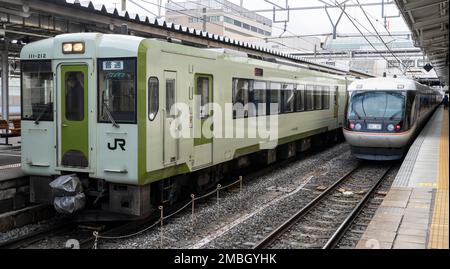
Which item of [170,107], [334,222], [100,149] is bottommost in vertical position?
[334,222]

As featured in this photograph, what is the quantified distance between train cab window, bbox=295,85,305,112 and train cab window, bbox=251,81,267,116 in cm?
284

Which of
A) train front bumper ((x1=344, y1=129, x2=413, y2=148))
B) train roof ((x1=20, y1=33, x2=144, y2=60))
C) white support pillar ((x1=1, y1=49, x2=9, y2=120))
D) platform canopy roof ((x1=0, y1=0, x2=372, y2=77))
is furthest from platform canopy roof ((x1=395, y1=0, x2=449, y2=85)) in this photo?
white support pillar ((x1=1, y1=49, x2=9, y2=120))

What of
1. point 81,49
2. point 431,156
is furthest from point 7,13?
point 431,156

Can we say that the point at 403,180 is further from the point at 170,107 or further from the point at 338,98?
the point at 338,98

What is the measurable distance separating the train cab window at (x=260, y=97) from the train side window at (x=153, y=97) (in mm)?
4260

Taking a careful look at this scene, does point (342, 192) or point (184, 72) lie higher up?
point (184, 72)

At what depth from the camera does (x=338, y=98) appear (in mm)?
21266

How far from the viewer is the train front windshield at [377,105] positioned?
1443 centimetres

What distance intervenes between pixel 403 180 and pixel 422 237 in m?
4.25

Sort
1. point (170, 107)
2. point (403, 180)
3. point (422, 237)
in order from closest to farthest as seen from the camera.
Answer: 1. point (422, 237)
2. point (170, 107)
3. point (403, 180)

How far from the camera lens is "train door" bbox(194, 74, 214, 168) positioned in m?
9.38

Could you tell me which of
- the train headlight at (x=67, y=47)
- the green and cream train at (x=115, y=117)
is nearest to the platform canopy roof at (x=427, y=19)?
the green and cream train at (x=115, y=117)

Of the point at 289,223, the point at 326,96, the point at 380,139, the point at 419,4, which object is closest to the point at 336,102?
the point at 326,96
